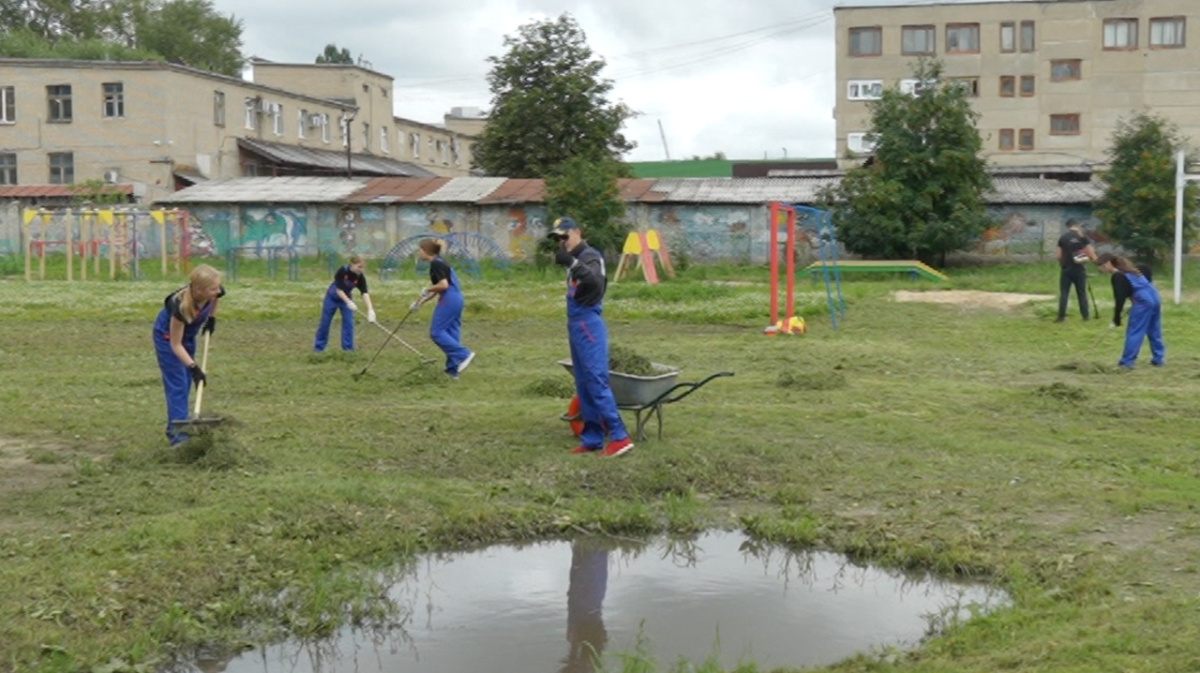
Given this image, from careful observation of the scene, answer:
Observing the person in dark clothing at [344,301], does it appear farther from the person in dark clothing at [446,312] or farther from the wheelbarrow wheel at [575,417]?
the wheelbarrow wheel at [575,417]

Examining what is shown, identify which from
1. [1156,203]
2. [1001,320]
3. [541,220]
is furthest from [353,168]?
[1001,320]

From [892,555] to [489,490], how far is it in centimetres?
293

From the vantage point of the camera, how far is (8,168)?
59.3m

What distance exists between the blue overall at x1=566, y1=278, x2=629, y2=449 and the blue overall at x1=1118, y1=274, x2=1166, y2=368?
9296 millimetres

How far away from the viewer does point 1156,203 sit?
121 ft

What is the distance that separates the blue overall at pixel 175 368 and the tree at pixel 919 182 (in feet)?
89.8

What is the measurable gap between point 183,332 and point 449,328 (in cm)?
612

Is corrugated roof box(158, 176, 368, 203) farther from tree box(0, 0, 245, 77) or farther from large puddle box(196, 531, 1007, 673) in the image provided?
large puddle box(196, 531, 1007, 673)

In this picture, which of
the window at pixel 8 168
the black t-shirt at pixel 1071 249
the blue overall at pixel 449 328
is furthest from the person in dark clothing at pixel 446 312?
the window at pixel 8 168

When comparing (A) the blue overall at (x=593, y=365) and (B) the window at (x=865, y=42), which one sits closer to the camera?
(A) the blue overall at (x=593, y=365)

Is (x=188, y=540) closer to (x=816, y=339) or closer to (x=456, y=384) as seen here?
(x=456, y=384)

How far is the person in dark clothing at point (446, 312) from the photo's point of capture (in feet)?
56.9

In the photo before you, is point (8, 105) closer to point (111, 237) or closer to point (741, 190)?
point (111, 237)

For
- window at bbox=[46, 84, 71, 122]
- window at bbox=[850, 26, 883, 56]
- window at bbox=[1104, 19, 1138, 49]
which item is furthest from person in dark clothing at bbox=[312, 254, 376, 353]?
window at bbox=[1104, 19, 1138, 49]
